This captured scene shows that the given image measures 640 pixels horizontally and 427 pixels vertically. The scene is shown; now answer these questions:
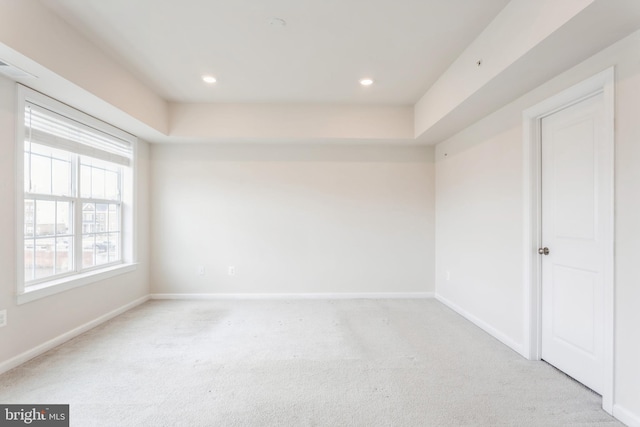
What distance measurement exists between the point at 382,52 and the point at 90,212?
11.7ft

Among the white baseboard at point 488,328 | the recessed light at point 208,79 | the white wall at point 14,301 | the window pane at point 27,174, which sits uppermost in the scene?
the recessed light at point 208,79

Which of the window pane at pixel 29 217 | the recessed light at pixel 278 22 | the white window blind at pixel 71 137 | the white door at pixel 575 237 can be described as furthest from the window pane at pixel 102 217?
the white door at pixel 575 237

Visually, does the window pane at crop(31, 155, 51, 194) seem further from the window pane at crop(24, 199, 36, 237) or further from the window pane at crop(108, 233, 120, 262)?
the window pane at crop(108, 233, 120, 262)

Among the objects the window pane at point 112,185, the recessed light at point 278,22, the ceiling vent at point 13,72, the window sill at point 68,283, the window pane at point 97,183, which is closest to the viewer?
the ceiling vent at point 13,72

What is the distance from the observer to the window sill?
2.31 meters

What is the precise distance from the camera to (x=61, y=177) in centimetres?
277

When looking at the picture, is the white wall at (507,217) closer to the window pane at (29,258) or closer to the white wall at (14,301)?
the white wall at (14,301)

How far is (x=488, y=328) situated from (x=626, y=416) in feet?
4.23

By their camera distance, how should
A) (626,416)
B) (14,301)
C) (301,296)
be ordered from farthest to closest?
(301,296), (14,301), (626,416)

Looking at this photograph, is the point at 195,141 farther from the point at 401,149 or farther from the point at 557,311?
the point at 557,311

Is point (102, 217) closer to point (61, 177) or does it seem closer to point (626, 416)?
point (61, 177)

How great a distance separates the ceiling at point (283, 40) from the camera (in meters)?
1.99

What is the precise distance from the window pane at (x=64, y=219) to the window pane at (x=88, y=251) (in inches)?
8.5

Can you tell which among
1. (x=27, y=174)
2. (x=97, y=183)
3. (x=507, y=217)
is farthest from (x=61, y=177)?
(x=507, y=217)
